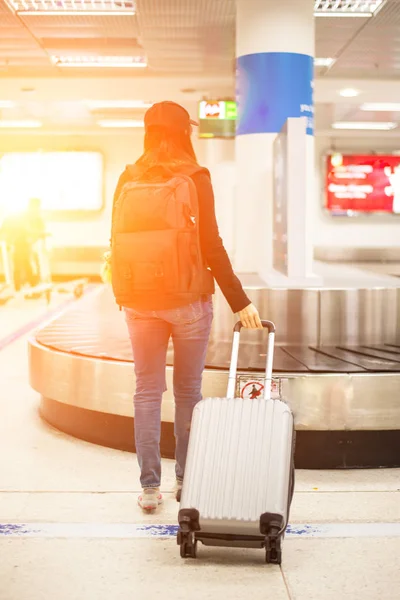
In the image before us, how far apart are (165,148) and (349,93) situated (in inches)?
415

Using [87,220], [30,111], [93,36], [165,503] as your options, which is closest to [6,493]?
[165,503]

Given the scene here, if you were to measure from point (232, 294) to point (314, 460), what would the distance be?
1.23 metres

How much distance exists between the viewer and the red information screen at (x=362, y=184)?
17.7 meters

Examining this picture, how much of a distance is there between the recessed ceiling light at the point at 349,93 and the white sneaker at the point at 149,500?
10646 millimetres

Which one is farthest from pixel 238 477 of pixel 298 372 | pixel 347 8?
pixel 347 8

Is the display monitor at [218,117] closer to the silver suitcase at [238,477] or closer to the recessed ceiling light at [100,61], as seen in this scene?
the recessed ceiling light at [100,61]

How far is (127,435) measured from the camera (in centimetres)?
397

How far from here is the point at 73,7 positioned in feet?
28.0

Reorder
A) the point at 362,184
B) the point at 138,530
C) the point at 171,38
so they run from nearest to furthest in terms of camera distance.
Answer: the point at 138,530
the point at 171,38
the point at 362,184

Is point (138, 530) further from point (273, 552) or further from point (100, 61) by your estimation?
point (100, 61)

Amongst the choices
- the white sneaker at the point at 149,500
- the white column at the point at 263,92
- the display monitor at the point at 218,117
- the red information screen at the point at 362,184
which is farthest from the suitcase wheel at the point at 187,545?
the red information screen at the point at 362,184

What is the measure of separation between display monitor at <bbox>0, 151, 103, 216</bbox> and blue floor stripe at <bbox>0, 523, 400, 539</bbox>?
48.7 ft

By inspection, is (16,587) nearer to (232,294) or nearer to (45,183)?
(232,294)

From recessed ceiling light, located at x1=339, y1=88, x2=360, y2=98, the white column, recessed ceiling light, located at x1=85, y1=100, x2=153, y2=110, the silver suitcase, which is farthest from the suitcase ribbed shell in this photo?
recessed ceiling light, located at x1=85, y1=100, x2=153, y2=110
